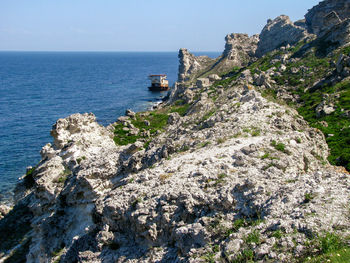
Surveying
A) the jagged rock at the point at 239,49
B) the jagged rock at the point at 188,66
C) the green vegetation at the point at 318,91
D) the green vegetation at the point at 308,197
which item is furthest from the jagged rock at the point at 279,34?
the green vegetation at the point at 308,197

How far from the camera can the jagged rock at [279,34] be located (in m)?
70.0

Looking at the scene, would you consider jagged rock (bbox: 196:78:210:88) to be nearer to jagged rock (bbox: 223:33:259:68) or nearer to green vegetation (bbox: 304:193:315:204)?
jagged rock (bbox: 223:33:259:68)

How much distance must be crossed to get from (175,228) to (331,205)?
505 centimetres

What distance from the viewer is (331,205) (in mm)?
8891

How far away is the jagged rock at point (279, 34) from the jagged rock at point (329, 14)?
4.34m

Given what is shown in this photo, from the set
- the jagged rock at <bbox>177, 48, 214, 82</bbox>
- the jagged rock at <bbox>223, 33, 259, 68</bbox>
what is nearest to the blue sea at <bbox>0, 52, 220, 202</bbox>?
the jagged rock at <bbox>177, 48, 214, 82</bbox>

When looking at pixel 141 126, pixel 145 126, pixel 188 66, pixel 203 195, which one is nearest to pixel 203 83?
pixel 145 126

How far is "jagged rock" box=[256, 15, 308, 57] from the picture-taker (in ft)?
230

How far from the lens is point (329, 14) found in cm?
6072

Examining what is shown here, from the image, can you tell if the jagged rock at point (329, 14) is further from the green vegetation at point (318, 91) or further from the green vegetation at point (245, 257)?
the green vegetation at point (245, 257)

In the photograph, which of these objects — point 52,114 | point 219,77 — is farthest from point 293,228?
point 52,114

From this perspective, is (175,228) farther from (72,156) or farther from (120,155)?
(72,156)

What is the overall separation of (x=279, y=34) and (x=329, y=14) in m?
16.7

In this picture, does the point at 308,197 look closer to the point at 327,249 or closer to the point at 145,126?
the point at 327,249
